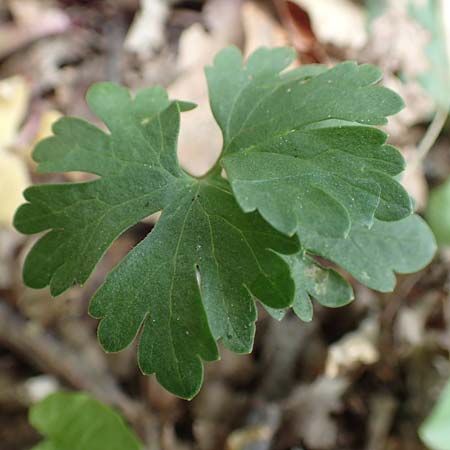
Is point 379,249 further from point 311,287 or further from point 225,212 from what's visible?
point 225,212

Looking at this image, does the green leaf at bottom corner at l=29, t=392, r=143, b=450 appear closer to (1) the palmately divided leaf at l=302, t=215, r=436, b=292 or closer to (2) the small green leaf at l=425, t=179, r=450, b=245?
(1) the palmately divided leaf at l=302, t=215, r=436, b=292

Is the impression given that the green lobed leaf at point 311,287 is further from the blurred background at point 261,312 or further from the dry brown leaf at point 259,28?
the dry brown leaf at point 259,28

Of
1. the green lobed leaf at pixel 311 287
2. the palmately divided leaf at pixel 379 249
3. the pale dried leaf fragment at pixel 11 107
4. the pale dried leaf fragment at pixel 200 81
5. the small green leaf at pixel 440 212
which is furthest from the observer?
the pale dried leaf fragment at pixel 11 107

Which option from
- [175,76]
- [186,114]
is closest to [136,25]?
[175,76]

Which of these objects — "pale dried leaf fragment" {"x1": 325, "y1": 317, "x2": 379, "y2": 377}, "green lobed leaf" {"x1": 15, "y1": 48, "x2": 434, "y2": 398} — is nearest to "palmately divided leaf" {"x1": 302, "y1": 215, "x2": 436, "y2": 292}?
"green lobed leaf" {"x1": 15, "y1": 48, "x2": 434, "y2": 398}

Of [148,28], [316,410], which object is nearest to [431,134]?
[316,410]

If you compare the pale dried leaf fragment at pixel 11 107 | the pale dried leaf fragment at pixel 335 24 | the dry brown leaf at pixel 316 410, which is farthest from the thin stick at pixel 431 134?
the pale dried leaf fragment at pixel 11 107

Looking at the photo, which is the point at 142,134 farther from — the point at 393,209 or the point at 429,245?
the point at 429,245

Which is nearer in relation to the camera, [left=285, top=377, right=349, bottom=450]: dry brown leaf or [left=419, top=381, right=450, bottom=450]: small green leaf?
[left=419, top=381, right=450, bottom=450]: small green leaf
